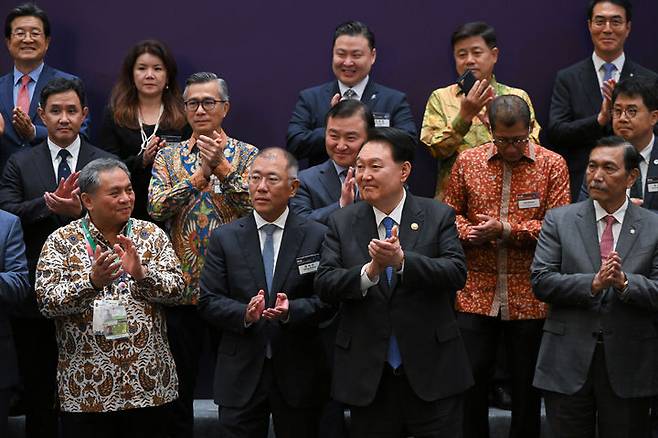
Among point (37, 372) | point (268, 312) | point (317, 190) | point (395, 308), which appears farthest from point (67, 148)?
point (395, 308)

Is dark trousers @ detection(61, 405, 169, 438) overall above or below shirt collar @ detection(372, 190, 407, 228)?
below

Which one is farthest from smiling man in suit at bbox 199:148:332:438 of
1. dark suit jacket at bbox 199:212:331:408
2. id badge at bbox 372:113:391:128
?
id badge at bbox 372:113:391:128

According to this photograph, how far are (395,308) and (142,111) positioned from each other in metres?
2.45

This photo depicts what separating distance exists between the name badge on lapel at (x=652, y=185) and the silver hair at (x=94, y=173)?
2.73 meters

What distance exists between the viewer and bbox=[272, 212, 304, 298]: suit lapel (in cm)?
520

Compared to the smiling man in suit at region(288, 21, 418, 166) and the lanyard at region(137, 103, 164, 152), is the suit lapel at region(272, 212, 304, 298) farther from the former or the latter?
the lanyard at region(137, 103, 164, 152)

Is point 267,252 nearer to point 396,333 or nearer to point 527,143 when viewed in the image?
point 396,333

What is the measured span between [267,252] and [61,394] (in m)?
1.15

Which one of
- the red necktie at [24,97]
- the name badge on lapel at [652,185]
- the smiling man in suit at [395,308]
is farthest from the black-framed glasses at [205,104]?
the name badge on lapel at [652,185]

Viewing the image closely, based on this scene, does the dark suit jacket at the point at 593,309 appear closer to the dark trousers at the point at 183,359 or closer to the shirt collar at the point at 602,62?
the shirt collar at the point at 602,62

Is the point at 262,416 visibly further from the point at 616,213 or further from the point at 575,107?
the point at 575,107

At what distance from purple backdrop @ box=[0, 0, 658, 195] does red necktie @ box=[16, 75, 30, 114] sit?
0.63 m

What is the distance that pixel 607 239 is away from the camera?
543cm

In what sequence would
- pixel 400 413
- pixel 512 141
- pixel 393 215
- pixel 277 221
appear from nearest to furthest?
pixel 400 413, pixel 393 215, pixel 277 221, pixel 512 141
